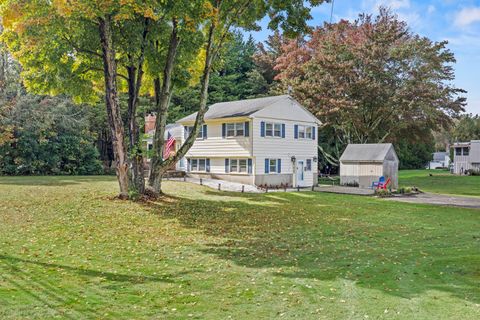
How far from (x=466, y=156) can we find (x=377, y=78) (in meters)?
22.5

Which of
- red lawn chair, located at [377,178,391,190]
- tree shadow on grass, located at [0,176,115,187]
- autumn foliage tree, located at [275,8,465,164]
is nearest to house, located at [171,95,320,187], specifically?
autumn foliage tree, located at [275,8,465,164]

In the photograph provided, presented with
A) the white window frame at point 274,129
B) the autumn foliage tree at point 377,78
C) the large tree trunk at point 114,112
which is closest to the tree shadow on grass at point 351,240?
the large tree trunk at point 114,112

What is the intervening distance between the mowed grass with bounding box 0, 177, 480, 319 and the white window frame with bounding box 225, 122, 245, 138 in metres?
12.4

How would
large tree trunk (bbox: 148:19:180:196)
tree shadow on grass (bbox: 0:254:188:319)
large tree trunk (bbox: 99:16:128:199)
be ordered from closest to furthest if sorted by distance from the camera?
tree shadow on grass (bbox: 0:254:188:319) → large tree trunk (bbox: 99:16:128:199) → large tree trunk (bbox: 148:19:180:196)

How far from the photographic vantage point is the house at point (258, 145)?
2798cm

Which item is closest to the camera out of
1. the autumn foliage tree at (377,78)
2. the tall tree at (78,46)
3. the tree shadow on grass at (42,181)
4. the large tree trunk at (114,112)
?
the tall tree at (78,46)

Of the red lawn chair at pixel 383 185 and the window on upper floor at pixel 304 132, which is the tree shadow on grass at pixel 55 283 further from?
the window on upper floor at pixel 304 132

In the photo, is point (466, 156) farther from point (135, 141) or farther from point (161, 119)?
point (135, 141)

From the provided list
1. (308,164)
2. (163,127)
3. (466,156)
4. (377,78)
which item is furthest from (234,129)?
(466,156)

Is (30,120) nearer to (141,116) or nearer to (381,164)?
(141,116)

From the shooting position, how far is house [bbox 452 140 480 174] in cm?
4694

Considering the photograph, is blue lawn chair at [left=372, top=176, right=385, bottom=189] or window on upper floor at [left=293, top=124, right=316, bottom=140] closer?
blue lawn chair at [left=372, top=176, right=385, bottom=189]

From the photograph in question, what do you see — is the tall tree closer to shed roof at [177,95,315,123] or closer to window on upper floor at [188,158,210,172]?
shed roof at [177,95,315,123]

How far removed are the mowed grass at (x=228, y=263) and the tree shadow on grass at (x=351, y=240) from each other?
38 millimetres
